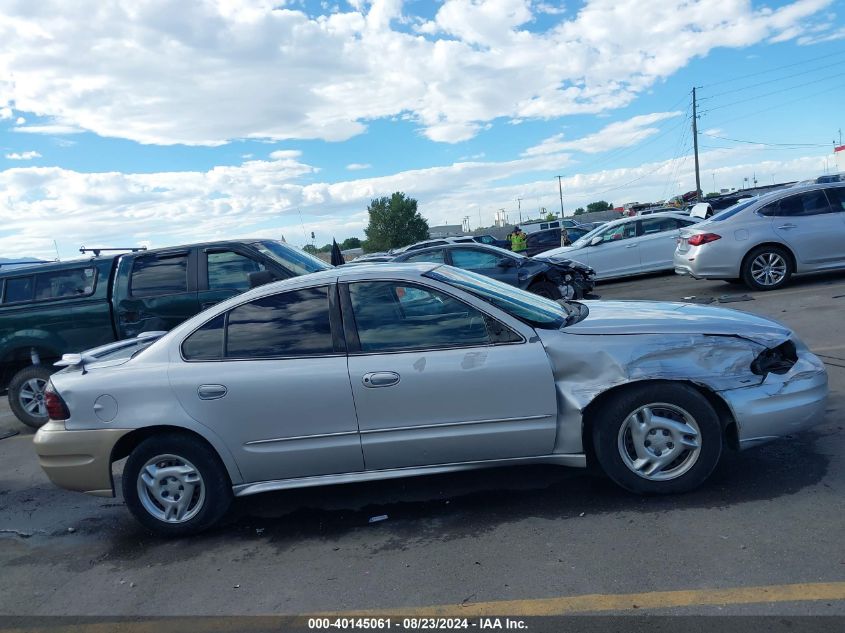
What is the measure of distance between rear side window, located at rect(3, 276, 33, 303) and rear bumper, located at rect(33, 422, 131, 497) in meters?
3.95

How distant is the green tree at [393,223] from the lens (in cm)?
8912

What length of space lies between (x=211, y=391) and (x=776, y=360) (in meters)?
3.45

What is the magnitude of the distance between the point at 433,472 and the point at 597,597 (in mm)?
1294

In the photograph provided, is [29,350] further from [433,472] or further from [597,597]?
[597,597]

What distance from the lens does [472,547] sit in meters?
3.78

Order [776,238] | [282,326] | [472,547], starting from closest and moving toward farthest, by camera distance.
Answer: [472,547]
[282,326]
[776,238]

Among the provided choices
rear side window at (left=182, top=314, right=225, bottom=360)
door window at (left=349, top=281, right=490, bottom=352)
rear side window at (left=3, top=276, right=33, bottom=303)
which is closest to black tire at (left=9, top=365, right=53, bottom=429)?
rear side window at (left=3, top=276, right=33, bottom=303)

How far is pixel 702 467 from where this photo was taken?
3.98 metres

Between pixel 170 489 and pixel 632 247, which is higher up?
pixel 632 247

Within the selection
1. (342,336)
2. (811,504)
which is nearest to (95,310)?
(342,336)

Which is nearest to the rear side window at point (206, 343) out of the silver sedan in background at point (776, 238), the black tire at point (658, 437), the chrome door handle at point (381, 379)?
the chrome door handle at point (381, 379)

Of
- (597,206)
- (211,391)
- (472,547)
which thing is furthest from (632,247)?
(597,206)

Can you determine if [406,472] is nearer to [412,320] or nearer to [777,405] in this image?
[412,320]

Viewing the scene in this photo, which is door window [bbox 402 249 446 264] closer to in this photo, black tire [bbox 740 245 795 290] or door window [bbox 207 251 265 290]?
black tire [bbox 740 245 795 290]
